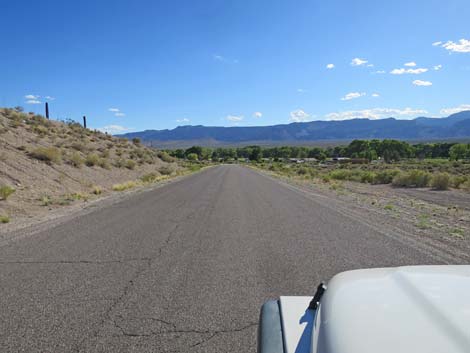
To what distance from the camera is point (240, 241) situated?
858 centimetres

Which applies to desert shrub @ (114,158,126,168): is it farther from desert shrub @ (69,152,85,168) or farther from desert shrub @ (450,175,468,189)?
desert shrub @ (450,175,468,189)

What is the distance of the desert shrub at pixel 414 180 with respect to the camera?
34034mm

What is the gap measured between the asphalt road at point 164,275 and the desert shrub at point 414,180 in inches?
1034

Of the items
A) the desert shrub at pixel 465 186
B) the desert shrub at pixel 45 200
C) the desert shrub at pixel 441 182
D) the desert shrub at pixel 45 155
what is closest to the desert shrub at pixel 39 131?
the desert shrub at pixel 45 155

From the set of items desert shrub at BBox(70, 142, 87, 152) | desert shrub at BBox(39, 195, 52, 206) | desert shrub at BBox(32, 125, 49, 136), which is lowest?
desert shrub at BBox(39, 195, 52, 206)

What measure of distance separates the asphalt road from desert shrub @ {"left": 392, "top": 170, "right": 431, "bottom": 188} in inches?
1034

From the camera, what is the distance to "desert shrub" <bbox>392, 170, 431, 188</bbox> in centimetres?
3403

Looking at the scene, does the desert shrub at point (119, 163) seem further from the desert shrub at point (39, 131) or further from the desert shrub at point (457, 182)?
the desert shrub at point (457, 182)

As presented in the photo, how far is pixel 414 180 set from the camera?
35.1m

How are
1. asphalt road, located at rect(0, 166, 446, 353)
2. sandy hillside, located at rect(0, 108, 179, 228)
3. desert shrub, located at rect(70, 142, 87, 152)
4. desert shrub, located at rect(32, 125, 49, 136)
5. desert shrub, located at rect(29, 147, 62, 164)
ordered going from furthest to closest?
1. desert shrub, located at rect(70, 142, 87, 152)
2. desert shrub, located at rect(32, 125, 49, 136)
3. desert shrub, located at rect(29, 147, 62, 164)
4. sandy hillside, located at rect(0, 108, 179, 228)
5. asphalt road, located at rect(0, 166, 446, 353)

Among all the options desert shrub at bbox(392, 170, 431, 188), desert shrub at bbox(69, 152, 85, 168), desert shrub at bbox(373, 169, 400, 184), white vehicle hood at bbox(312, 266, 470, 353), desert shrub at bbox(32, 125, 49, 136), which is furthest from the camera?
desert shrub at bbox(373, 169, 400, 184)

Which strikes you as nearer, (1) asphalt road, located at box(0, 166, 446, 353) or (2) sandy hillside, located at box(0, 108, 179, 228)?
(1) asphalt road, located at box(0, 166, 446, 353)

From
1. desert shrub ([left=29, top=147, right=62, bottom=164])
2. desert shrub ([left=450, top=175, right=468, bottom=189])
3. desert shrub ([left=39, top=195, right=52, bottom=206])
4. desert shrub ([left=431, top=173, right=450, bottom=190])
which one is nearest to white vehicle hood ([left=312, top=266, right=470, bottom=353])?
desert shrub ([left=39, top=195, right=52, bottom=206])

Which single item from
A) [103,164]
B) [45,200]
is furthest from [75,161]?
[45,200]
